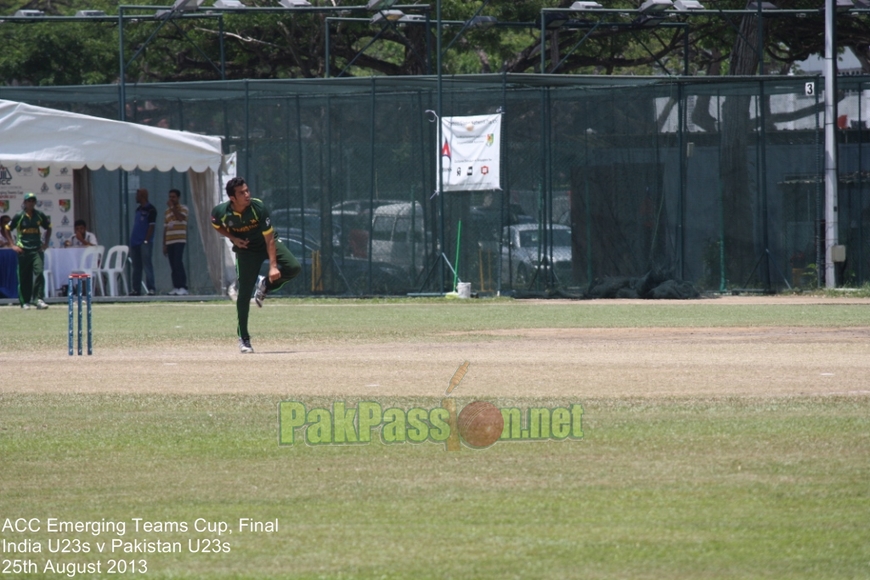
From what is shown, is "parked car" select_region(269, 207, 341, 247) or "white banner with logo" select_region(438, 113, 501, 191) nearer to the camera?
"white banner with logo" select_region(438, 113, 501, 191)

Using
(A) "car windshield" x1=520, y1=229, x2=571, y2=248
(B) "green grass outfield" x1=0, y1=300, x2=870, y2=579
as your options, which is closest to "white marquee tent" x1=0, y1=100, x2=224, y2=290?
(A) "car windshield" x1=520, y1=229, x2=571, y2=248

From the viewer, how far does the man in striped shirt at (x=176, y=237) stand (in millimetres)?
27219

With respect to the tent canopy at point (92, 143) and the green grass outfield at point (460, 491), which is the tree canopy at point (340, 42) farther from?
the green grass outfield at point (460, 491)

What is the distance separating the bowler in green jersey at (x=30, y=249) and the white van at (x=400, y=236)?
665cm

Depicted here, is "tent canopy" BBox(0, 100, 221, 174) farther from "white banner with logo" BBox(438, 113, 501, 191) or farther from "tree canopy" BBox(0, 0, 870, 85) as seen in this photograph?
"tree canopy" BBox(0, 0, 870, 85)

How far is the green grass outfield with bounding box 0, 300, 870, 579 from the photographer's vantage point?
18.5 feet

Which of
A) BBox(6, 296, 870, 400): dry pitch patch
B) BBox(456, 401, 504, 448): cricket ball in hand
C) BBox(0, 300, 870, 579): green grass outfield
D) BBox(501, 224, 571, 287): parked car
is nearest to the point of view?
BBox(0, 300, 870, 579): green grass outfield

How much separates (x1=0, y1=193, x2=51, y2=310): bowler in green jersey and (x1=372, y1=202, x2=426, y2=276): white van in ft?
21.8

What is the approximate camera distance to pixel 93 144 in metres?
Answer: 24.5

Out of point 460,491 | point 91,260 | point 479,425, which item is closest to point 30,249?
point 91,260

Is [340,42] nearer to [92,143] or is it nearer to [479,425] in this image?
[92,143]

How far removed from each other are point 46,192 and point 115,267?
2.11 m

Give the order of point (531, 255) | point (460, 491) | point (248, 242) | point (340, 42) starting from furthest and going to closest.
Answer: point (340, 42)
point (531, 255)
point (248, 242)
point (460, 491)

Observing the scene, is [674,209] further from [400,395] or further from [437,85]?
[400,395]
